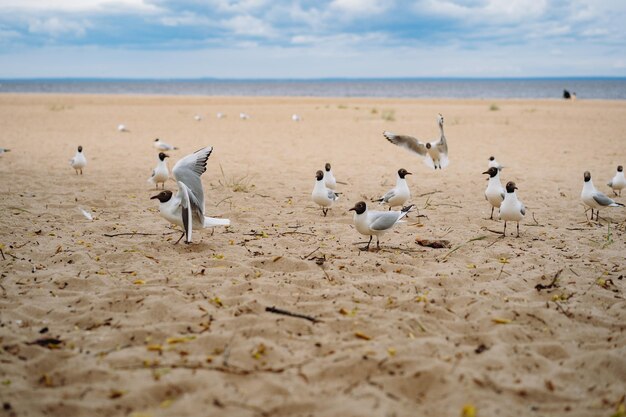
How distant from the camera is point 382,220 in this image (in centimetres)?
569

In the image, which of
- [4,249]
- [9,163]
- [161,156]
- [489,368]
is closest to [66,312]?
[4,249]

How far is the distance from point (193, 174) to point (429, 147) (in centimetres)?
429

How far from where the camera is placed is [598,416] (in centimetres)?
283

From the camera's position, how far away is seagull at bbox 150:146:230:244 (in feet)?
17.6

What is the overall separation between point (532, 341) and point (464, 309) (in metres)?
0.60

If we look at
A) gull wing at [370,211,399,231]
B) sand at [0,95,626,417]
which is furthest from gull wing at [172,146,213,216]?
gull wing at [370,211,399,231]

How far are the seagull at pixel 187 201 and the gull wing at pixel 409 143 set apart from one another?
3575 millimetres

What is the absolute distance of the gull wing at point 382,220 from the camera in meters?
5.66

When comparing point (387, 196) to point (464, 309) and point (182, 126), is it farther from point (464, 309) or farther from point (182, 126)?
point (182, 126)

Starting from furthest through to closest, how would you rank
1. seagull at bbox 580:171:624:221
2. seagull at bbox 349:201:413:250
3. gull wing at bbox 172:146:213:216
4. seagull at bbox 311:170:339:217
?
seagull at bbox 311:170:339:217, seagull at bbox 580:171:624:221, gull wing at bbox 172:146:213:216, seagull at bbox 349:201:413:250

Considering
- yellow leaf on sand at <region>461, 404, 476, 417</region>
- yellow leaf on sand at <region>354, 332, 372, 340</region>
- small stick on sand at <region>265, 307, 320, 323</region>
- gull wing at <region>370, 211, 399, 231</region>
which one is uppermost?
gull wing at <region>370, 211, 399, 231</region>

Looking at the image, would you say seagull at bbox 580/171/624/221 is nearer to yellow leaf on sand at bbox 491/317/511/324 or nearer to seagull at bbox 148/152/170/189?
yellow leaf on sand at bbox 491/317/511/324

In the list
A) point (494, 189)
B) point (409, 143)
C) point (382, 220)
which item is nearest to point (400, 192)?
point (494, 189)

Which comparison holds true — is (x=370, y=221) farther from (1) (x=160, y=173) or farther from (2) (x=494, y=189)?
(1) (x=160, y=173)
